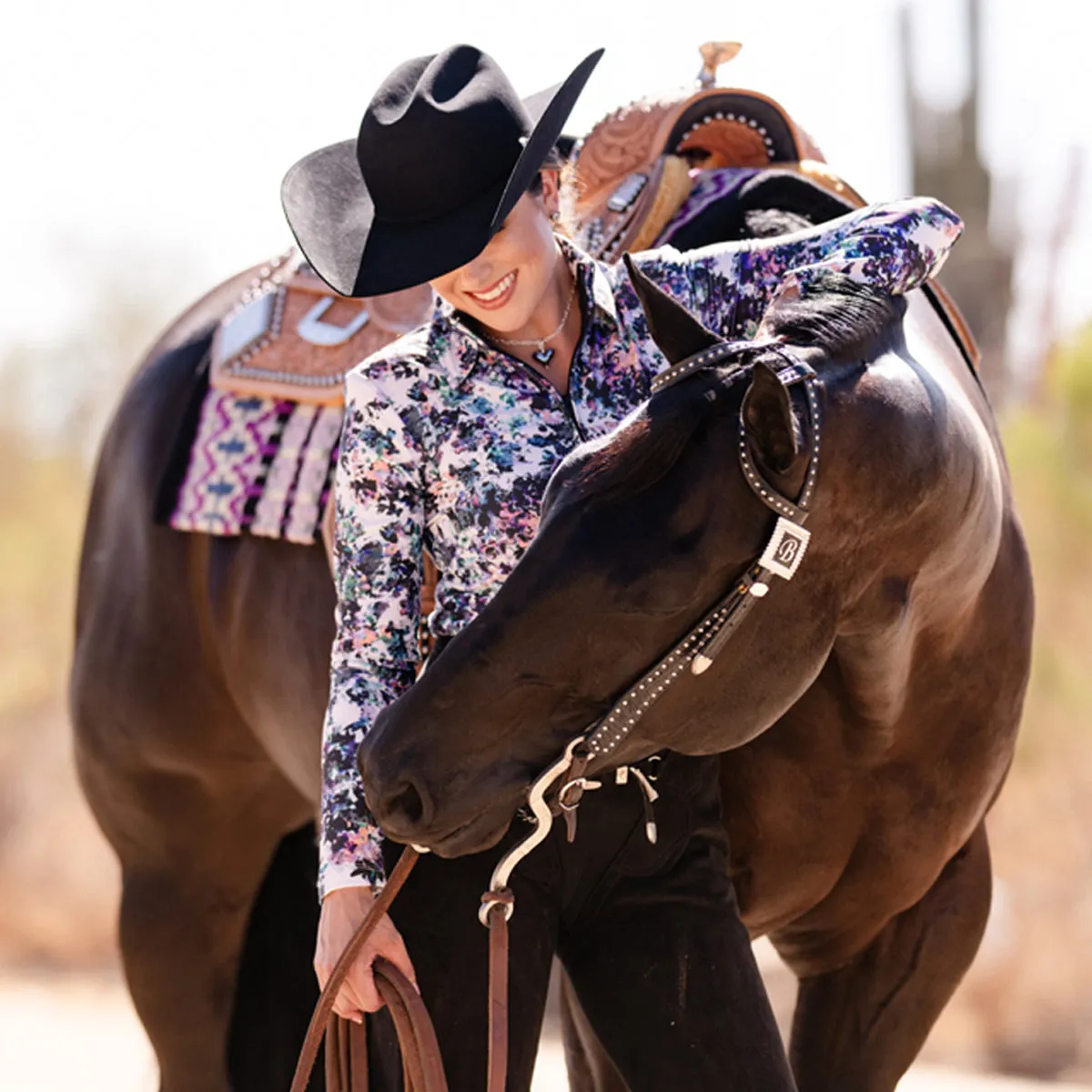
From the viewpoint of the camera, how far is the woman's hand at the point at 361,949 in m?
1.85

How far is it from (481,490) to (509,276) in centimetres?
24

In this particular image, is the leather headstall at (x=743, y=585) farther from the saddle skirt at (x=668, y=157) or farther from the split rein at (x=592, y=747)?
the saddle skirt at (x=668, y=157)

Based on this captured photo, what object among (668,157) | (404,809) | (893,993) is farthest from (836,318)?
(893,993)

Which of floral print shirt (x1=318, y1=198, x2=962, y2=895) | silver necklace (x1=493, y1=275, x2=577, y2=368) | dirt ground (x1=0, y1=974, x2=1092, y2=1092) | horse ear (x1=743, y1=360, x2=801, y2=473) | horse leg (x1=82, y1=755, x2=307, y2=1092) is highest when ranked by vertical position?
horse ear (x1=743, y1=360, x2=801, y2=473)

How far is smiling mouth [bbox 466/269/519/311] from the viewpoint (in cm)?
192

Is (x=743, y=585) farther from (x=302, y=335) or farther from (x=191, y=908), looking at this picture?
(x=191, y=908)

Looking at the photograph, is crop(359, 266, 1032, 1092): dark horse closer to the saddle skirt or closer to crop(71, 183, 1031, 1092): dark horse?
crop(71, 183, 1031, 1092): dark horse

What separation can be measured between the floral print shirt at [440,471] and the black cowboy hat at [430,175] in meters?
0.11

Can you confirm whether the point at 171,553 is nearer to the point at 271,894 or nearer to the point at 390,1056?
the point at 271,894

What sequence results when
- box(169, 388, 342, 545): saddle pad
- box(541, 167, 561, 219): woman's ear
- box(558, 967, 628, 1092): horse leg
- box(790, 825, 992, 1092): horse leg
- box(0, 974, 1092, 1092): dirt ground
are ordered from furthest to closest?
box(0, 974, 1092, 1092): dirt ground
box(169, 388, 342, 545): saddle pad
box(790, 825, 992, 1092): horse leg
box(558, 967, 628, 1092): horse leg
box(541, 167, 561, 219): woman's ear

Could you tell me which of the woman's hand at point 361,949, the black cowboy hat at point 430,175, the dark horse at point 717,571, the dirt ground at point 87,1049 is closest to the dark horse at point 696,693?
the dark horse at point 717,571

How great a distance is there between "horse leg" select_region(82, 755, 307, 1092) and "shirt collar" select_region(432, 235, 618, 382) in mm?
1679

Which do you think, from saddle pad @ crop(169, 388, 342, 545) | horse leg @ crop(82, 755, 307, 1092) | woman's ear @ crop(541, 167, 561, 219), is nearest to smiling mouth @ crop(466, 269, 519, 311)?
woman's ear @ crop(541, 167, 561, 219)

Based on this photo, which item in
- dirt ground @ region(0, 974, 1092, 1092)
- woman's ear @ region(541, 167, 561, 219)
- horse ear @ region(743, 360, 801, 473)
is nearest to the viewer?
horse ear @ region(743, 360, 801, 473)
